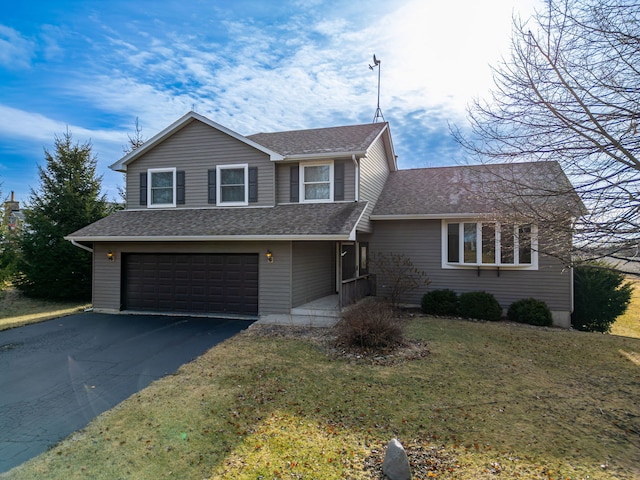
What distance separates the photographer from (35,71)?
37.9 ft

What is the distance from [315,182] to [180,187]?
4.87 meters

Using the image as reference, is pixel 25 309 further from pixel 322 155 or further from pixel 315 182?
pixel 322 155

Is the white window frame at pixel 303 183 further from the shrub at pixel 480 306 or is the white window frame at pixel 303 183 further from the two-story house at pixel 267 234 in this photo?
the shrub at pixel 480 306

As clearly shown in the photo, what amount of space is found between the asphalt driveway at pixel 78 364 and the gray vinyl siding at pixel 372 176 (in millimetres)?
5575

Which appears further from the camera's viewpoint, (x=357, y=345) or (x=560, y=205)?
(x=357, y=345)

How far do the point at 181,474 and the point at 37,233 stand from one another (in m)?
15.6

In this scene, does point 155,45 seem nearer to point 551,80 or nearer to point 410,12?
point 410,12

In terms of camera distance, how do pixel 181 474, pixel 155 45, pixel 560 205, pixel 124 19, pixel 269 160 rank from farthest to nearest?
1. pixel 269 160
2. pixel 155 45
3. pixel 124 19
4. pixel 560 205
5. pixel 181 474

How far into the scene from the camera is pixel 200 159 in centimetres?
1254

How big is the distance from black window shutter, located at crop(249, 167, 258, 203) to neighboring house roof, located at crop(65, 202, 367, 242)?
411 millimetres

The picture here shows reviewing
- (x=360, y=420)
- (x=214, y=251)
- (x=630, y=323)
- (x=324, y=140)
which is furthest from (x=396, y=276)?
(x=630, y=323)

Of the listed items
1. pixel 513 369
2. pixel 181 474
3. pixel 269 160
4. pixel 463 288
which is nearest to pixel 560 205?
pixel 513 369

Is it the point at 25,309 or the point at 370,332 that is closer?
the point at 370,332

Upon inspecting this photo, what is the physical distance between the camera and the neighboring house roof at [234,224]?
10.0 m
